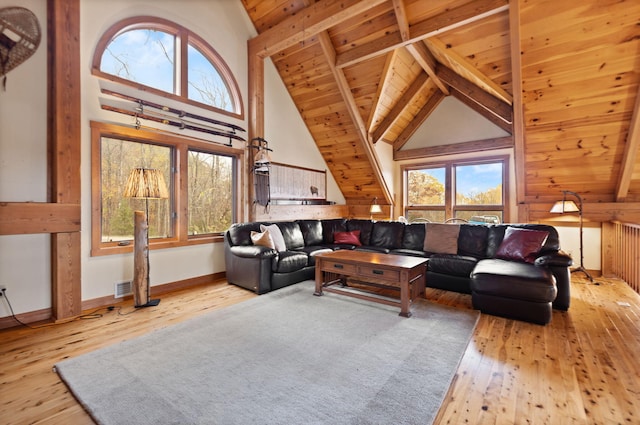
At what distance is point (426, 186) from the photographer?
6.79 meters

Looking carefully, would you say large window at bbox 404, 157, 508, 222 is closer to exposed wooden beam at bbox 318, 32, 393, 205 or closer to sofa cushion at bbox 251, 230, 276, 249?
exposed wooden beam at bbox 318, 32, 393, 205

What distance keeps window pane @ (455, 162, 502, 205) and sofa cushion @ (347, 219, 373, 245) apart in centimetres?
247

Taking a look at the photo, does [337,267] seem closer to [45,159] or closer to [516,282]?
[516,282]

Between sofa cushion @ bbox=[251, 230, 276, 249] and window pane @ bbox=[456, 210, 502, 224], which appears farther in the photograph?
window pane @ bbox=[456, 210, 502, 224]

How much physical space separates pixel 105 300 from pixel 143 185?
1.37 m

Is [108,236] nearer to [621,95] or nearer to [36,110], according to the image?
[36,110]

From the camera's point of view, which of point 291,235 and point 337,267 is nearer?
point 337,267

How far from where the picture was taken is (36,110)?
2.74 metres

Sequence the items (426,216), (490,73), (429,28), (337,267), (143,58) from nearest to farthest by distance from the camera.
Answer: (337,267) < (143,58) < (429,28) < (490,73) < (426,216)

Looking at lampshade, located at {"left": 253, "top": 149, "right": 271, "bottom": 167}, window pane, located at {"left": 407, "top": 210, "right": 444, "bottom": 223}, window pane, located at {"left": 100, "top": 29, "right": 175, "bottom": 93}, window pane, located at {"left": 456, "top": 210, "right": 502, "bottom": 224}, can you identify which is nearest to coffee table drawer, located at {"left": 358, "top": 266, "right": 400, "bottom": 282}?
lampshade, located at {"left": 253, "top": 149, "right": 271, "bottom": 167}

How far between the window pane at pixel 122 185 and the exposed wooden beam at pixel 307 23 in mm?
2325

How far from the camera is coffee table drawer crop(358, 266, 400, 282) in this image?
119 inches

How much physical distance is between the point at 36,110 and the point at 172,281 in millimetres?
2263

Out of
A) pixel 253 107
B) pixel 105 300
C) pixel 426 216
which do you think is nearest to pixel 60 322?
pixel 105 300
